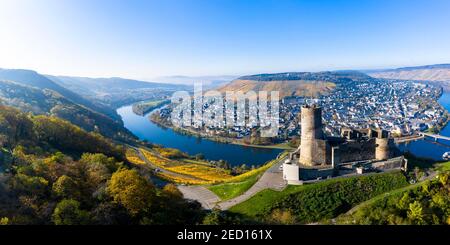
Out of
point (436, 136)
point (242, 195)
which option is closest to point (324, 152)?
point (242, 195)

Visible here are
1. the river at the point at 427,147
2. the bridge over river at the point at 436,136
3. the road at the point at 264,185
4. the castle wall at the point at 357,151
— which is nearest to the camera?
the road at the point at 264,185

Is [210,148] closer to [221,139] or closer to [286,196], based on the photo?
[221,139]

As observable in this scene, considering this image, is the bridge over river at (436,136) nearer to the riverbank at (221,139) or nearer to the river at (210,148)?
the riverbank at (221,139)

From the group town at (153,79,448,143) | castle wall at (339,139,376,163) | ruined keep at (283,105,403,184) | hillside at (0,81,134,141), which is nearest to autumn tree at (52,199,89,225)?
ruined keep at (283,105,403,184)

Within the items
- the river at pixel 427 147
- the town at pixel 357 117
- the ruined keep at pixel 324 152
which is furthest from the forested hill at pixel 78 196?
the river at pixel 427 147

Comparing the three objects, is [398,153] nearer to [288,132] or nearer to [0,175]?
[0,175]
